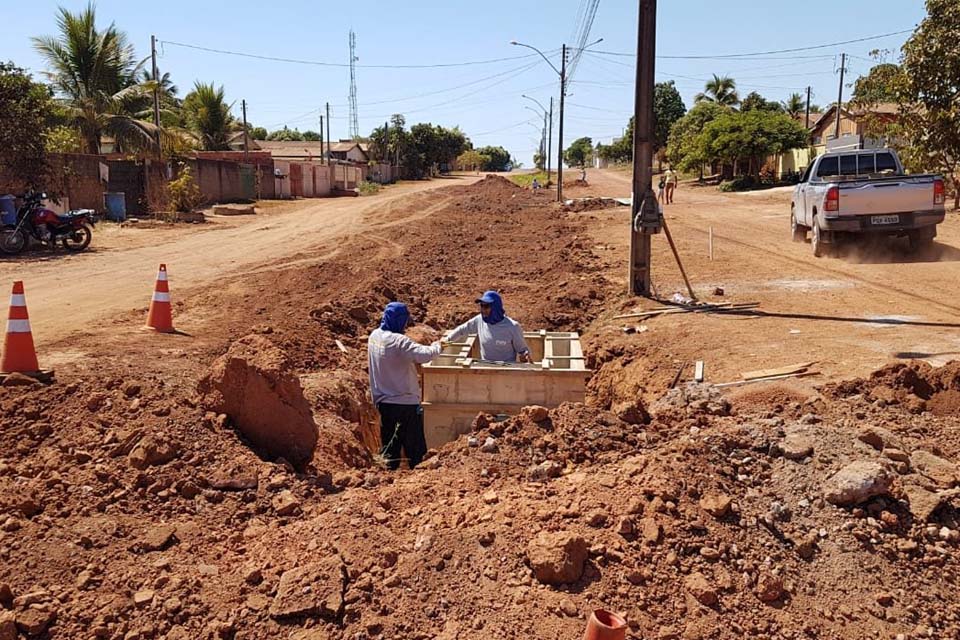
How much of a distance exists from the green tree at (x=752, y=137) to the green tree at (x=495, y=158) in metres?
93.5

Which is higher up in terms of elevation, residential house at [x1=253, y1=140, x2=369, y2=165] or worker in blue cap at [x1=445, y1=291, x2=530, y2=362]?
residential house at [x1=253, y1=140, x2=369, y2=165]

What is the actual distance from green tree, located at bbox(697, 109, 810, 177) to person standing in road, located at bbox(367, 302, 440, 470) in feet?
140

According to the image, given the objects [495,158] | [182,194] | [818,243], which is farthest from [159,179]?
[495,158]

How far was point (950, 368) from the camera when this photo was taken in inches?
227

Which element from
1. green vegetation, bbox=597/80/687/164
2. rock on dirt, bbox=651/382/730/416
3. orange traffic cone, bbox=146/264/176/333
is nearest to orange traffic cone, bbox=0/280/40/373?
orange traffic cone, bbox=146/264/176/333

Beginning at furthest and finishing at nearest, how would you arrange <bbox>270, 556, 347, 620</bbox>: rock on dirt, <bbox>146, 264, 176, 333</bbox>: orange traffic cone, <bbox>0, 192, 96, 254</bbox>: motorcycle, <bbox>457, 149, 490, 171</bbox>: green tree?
<bbox>457, 149, 490, 171</bbox>: green tree, <bbox>0, 192, 96, 254</bbox>: motorcycle, <bbox>146, 264, 176, 333</bbox>: orange traffic cone, <bbox>270, 556, 347, 620</bbox>: rock on dirt

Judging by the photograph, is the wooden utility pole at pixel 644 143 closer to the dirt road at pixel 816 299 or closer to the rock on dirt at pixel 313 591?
the dirt road at pixel 816 299

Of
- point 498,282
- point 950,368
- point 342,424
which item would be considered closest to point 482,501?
point 342,424

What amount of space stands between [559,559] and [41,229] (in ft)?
53.1

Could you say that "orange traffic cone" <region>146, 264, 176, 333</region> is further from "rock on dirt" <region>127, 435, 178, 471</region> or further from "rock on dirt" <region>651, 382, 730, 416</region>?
"rock on dirt" <region>651, 382, 730, 416</region>

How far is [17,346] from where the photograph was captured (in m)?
6.29

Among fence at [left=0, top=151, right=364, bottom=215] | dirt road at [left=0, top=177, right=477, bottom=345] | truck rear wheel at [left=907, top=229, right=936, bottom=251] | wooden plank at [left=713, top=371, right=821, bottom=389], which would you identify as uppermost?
fence at [left=0, top=151, right=364, bottom=215]

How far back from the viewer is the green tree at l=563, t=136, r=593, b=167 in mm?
154000

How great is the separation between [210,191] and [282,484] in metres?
31.3
